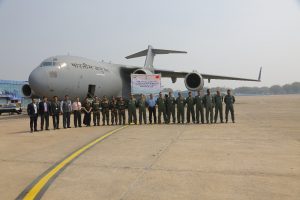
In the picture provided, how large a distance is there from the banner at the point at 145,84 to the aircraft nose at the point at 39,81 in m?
4.92

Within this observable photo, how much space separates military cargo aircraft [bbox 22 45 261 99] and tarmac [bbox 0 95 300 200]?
29.6 feet

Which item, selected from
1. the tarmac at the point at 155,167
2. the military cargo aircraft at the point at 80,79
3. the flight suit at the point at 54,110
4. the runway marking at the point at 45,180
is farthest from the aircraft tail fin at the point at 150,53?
the runway marking at the point at 45,180

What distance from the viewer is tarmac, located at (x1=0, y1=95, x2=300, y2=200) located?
4465 millimetres

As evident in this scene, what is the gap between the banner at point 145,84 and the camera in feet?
60.2

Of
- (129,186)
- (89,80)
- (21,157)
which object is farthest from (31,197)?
(89,80)

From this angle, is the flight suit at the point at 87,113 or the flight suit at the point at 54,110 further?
the flight suit at the point at 87,113

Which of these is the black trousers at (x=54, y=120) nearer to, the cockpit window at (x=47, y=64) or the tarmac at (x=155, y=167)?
the tarmac at (x=155, y=167)

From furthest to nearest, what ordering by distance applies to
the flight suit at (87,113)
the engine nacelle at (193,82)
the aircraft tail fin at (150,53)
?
Answer: the aircraft tail fin at (150,53)
the engine nacelle at (193,82)
the flight suit at (87,113)

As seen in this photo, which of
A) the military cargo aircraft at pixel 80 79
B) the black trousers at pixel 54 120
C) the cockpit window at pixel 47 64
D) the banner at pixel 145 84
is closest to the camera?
the black trousers at pixel 54 120

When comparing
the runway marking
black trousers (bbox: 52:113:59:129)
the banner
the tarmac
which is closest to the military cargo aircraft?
the banner

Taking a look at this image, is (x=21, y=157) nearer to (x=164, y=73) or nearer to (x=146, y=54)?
(x=164, y=73)

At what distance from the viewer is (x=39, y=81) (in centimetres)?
1788

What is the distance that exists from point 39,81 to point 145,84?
598 centimetres

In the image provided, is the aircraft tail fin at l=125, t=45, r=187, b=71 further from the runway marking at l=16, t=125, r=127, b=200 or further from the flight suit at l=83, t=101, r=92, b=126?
the runway marking at l=16, t=125, r=127, b=200
